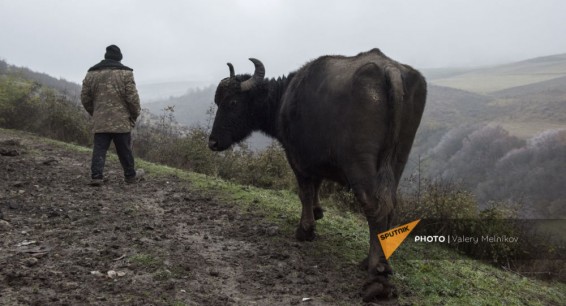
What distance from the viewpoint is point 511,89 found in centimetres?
3762

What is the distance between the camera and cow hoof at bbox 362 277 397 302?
12.8ft

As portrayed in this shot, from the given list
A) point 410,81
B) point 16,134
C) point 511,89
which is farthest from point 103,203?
point 511,89

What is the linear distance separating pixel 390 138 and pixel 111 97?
17.7 ft

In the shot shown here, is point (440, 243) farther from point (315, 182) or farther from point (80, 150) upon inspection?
point (80, 150)

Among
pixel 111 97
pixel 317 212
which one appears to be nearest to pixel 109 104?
pixel 111 97

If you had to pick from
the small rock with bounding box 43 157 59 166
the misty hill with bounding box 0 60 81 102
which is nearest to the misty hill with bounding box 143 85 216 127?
the misty hill with bounding box 0 60 81 102

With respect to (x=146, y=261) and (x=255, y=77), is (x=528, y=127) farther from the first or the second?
(x=146, y=261)

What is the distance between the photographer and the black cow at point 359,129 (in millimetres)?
4117

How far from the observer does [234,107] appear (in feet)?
21.1

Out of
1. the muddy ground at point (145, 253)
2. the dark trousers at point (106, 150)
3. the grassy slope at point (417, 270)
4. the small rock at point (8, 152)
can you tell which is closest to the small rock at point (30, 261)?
the muddy ground at point (145, 253)

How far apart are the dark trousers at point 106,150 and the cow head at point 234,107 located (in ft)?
6.93

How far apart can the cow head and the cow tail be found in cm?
253

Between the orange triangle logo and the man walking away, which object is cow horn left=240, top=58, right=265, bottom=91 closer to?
the man walking away

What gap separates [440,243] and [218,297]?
507cm
